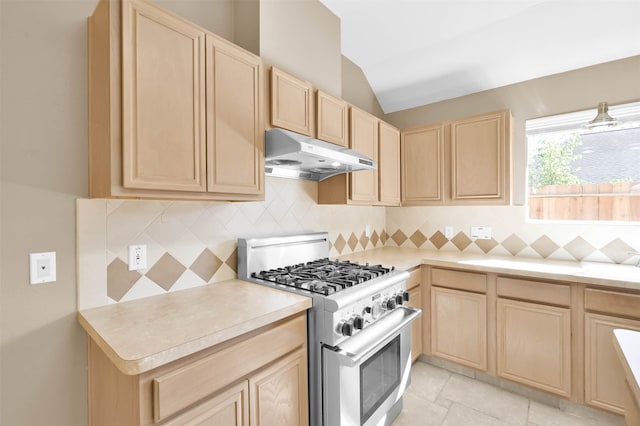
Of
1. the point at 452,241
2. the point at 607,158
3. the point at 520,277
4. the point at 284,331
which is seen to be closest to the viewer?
the point at 284,331

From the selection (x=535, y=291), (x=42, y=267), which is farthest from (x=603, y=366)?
(x=42, y=267)

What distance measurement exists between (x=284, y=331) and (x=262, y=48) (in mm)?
1543

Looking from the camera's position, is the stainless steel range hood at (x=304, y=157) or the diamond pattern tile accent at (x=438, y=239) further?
the diamond pattern tile accent at (x=438, y=239)

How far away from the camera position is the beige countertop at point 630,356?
0.75 metres

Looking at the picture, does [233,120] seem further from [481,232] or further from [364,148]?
[481,232]

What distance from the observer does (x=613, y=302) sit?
6.14ft

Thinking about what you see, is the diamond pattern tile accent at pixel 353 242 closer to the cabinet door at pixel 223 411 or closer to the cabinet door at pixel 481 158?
the cabinet door at pixel 481 158

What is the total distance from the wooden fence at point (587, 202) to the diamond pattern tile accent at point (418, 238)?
1.00 meters

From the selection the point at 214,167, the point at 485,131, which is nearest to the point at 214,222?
the point at 214,167

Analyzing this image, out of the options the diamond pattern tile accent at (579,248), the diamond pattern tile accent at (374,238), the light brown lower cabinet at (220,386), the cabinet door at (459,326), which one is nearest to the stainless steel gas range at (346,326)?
the light brown lower cabinet at (220,386)

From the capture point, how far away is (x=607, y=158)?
2.45 meters

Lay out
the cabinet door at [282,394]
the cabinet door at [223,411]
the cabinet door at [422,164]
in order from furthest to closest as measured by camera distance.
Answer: the cabinet door at [422,164]
the cabinet door at [282,394]
the cabinet door at [223,411]

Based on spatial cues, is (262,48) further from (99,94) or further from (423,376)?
(423,376)

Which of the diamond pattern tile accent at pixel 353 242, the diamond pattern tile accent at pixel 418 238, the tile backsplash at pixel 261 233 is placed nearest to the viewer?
the tile backsplash at pixel 261 233
